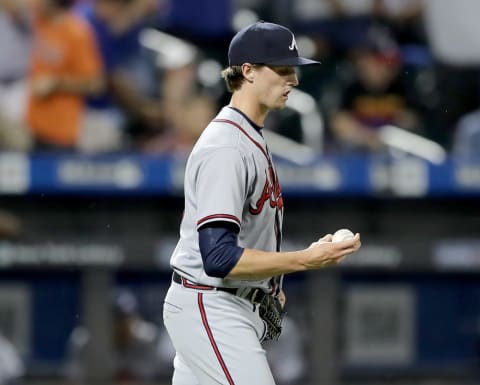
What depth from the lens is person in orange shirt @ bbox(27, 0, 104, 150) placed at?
8.29m

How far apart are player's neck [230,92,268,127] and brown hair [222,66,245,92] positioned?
3cm

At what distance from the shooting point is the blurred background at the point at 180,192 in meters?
8.22

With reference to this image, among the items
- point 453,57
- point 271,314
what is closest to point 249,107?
point 271,314

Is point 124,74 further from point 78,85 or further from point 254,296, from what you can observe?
point 254,296

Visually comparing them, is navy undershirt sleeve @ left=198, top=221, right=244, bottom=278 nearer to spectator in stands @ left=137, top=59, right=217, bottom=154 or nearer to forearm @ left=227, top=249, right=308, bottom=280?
forearm @ left=227, top=249, right=308, bottom=280

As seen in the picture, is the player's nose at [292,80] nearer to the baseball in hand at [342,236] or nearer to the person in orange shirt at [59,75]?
the baseball in hand at [342,236]

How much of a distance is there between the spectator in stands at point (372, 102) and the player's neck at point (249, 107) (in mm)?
4640

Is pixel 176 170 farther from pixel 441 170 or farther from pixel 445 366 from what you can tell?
pixel 445 366

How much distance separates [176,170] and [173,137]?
0.28m

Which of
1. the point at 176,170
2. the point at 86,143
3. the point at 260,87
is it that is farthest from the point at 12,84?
the point at 260,87

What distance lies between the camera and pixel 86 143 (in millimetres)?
8227

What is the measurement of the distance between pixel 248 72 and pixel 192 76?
470cm

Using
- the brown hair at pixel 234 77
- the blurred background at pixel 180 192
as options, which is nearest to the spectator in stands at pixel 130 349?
the blurred background at pixel 180 192

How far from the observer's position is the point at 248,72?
372 cm
